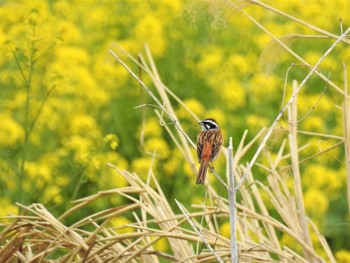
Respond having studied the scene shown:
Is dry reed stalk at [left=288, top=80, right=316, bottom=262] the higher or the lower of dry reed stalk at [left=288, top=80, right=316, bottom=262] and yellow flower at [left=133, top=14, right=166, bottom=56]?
the higher

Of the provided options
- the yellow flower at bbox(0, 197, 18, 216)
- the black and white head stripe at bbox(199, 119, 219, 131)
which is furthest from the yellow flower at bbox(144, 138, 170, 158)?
the black and white head stripe at bbox(199, 119, 219, 131)

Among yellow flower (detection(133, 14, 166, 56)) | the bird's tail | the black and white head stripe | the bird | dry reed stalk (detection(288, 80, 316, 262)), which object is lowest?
yellow flower (detection(133, 14, 166, 56))

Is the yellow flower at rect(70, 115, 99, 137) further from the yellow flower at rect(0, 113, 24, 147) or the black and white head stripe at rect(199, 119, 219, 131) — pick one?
the black and white head stripe at rect(199, 119, 219, 131)

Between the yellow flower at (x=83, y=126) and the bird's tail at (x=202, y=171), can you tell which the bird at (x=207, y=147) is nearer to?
the bird's tail at (x=202, y=171)

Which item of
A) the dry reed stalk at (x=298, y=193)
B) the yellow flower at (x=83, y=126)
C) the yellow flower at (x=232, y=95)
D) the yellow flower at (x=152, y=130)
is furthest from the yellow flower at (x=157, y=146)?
the dry reed stalk at (x=298, y=193)

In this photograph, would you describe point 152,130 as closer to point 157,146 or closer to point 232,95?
point 157,146

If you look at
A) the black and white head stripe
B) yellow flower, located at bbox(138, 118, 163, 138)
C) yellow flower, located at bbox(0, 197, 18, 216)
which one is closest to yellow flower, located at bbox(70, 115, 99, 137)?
yellow flower, located at bbox(138, 118, 163, 138)

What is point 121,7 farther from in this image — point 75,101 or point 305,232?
point 305,232

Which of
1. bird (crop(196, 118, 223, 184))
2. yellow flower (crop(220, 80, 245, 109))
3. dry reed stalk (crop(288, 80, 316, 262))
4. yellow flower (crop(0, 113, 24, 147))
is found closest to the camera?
bird (crop(196, 118, 223, 184))

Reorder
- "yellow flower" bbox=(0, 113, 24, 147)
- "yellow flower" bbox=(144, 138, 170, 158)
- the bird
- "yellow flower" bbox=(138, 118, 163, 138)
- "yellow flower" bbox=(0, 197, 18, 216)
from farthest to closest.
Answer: "yellow flower" bbox=(138, 118, 163, 138) < "yellow flower" bbox=(144, 138, 170, 158) < "yellow flower" bbox=(0, 113, 24, 147) < "yellow flower" bbox=(0, 197, 18, 216) < the bird

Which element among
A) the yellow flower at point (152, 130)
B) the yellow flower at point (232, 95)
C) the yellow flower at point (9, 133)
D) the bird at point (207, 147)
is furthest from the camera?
the yellow flower at point (232, 95)

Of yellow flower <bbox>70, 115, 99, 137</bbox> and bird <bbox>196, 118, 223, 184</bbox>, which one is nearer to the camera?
bird <bbox>196, 118, 223, 184</bbox>

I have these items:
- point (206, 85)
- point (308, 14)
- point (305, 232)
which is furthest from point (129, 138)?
point (305, 232)

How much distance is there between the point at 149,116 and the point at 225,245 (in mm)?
3976
